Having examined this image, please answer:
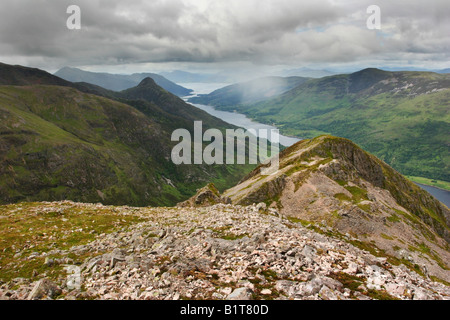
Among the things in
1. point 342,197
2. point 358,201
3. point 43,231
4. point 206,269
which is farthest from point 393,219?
point 43,231

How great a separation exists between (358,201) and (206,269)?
7518 cm

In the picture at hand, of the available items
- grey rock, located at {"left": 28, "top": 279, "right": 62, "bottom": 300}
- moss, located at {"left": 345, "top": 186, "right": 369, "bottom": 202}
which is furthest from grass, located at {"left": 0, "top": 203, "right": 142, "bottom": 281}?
moss, located at {"left": 345, "top": 186, "right": 369, "bottom": 202}

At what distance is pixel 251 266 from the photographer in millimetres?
17172

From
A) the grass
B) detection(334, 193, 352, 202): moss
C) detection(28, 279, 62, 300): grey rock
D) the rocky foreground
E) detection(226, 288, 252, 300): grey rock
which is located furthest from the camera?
detection(334, 193, 352, 202): moss

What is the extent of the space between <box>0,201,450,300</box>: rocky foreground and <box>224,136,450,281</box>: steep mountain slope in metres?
41.3

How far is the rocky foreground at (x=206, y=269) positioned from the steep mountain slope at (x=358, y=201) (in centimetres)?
4131

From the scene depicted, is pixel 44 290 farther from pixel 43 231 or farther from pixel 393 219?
pixel 393 219

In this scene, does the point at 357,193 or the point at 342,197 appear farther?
the point at 357,193

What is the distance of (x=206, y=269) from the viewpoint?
17.0m

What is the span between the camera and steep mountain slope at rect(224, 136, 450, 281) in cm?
6656

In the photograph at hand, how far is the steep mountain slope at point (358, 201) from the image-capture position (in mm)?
66562

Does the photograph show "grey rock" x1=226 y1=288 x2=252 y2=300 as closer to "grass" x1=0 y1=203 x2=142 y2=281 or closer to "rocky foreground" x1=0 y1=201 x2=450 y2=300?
"rocky foreground" x1=0 y1=201 x2=450 y2=300
